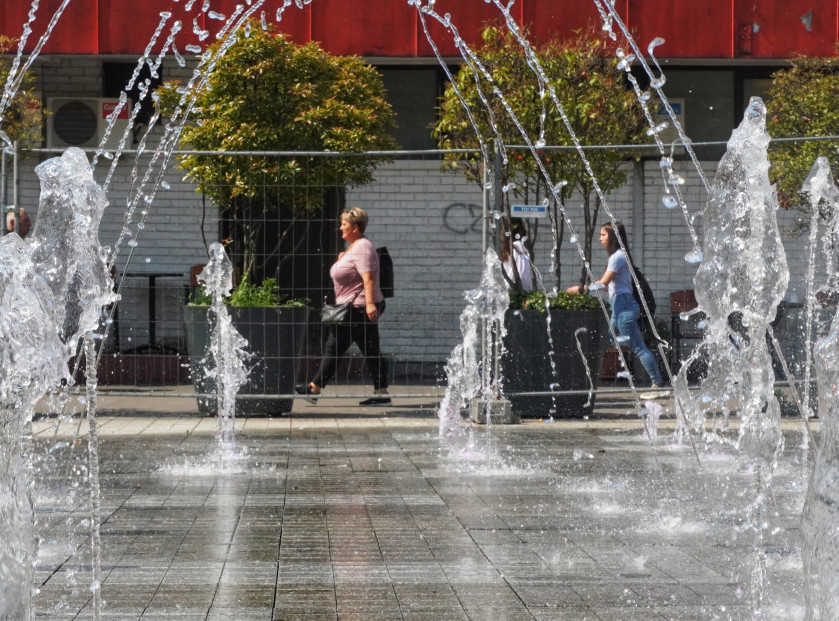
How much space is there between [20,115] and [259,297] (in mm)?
4472

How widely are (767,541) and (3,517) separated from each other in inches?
144

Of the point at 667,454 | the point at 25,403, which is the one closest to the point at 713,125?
the point at 667,454

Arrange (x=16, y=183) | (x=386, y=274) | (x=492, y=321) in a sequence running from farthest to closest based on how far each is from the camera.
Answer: (x=386, y=274), (x=492, y=321), (x=16, y=183)

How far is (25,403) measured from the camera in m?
4.35

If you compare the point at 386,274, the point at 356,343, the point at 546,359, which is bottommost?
the point at 546,359

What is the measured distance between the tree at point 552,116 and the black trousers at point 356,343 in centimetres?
182

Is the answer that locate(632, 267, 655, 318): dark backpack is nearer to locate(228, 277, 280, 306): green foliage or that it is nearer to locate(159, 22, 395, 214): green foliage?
locate(159, 22, 395, 214): green foliage

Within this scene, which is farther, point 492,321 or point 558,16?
point 558,16

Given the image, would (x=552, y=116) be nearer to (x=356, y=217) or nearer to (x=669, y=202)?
(x=356, y=217)

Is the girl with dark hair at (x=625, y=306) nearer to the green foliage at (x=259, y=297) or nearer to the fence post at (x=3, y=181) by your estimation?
the green foliage at (x=259, y=297)

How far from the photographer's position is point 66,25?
1742cm

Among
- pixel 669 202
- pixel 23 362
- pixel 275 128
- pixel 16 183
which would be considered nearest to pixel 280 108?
pixel 275 128

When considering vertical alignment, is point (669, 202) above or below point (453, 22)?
below

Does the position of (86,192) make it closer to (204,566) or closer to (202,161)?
(204,566)
